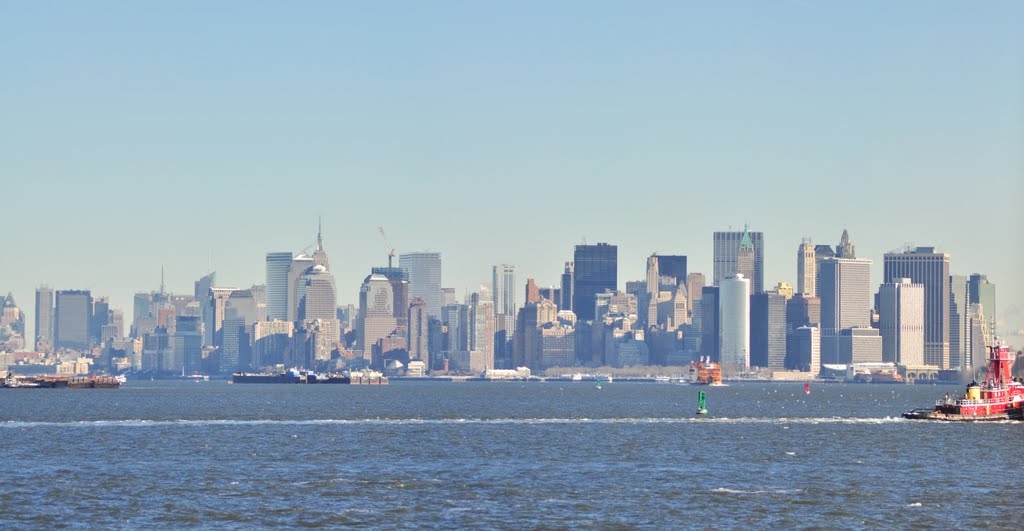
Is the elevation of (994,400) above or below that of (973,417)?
above

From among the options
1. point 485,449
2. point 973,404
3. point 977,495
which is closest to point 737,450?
point 485,449

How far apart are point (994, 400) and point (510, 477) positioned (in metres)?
83.1

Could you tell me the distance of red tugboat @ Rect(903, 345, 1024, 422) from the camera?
172m

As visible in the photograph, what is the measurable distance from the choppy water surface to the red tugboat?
605 centimetres

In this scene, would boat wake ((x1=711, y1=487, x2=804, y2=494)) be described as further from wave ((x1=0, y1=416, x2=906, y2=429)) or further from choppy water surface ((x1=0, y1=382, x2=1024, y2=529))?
wave ((x1=0, y1=416, x2=906, y2=429))

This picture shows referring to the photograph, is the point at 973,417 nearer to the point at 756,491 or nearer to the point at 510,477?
the point at 756,491

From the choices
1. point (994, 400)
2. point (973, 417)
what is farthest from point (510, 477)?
point (994, 400)

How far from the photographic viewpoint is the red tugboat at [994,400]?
17212cm

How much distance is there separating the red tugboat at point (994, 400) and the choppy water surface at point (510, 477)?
6.05 m

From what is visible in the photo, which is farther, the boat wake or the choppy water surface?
the boat wake

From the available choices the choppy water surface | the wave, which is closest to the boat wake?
the choppy water surface

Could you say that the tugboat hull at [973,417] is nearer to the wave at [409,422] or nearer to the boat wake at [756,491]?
the wave at [409,422]

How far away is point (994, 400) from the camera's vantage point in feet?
567

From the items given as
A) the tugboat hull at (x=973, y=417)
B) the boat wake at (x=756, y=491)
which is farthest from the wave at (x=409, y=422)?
the boat wake at (x=756, y=491)
